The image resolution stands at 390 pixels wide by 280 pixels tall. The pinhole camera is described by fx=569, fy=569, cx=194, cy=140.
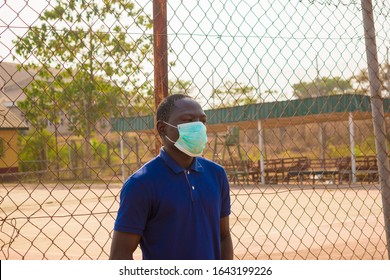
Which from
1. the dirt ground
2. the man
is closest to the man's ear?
the man

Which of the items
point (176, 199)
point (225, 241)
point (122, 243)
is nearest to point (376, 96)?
point (225, 241)

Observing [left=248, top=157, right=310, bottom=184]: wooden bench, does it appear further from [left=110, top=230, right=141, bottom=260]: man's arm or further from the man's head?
[left=110, top=230, right=141, bottom=260]: man's arm

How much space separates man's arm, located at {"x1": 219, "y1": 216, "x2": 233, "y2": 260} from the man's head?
19.1 inches

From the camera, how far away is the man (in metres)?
2.59

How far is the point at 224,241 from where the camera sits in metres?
3.05

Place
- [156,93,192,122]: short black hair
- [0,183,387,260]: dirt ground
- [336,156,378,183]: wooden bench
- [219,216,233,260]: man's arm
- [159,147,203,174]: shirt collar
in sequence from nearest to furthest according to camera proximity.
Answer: [159,147,203,174]: shirt collar, [156,93,192,122]: short black hair, [219,216,233,260]: man's arm, [0,183,387,260]: dirt ground, [336,156,378,183]: wooden bench

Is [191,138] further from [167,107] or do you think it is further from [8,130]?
[8,130]

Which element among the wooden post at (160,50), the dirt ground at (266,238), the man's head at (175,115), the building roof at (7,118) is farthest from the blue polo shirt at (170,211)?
the dirt ground at (266,238)

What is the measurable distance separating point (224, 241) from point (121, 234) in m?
0.68

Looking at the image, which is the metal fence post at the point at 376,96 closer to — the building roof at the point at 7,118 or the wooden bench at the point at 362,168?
the building roof at the point at 7,118

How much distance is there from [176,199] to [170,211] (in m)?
0.06

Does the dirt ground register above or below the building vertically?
below
